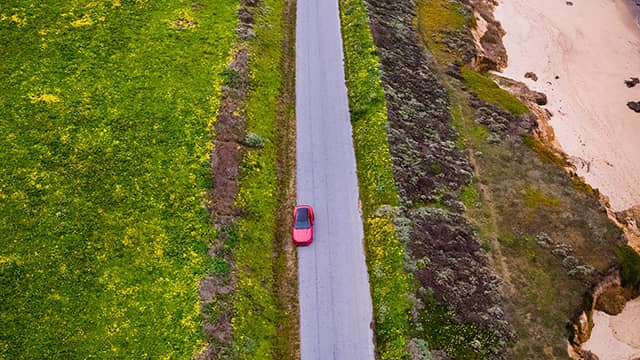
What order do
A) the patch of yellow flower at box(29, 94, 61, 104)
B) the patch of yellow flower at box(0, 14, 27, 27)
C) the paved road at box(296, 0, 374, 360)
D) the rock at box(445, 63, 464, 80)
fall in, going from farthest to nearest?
1. the rock at box(445, 63, 464, 80)
2. the patch of yellow flower at box(0, 14, 27, 27)
3. the patch of yellow flower at box(29, 94, 61, 104)
4. the paved road at box(296, 0, 374, 360)

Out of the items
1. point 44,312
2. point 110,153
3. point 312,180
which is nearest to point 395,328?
point 312,180

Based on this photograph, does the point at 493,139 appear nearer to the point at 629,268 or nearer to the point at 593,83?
the point at 629,268

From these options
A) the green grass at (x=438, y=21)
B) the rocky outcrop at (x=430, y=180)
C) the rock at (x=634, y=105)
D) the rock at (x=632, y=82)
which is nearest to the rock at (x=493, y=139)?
the rocky outcrop at (x=430, y=180)

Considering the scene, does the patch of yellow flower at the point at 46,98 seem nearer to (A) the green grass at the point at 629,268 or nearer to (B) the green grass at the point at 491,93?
(B) the green grass at the point at 491,93

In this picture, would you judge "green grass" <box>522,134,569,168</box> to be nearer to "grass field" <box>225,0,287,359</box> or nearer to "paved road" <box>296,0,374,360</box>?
"paved road" <box>296,0,374,360</box>

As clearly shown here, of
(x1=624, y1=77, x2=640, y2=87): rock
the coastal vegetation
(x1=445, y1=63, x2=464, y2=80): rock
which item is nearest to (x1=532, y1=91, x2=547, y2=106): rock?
the coastal vegetation

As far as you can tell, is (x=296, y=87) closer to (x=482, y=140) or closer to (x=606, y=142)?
(x=482, y=140)
